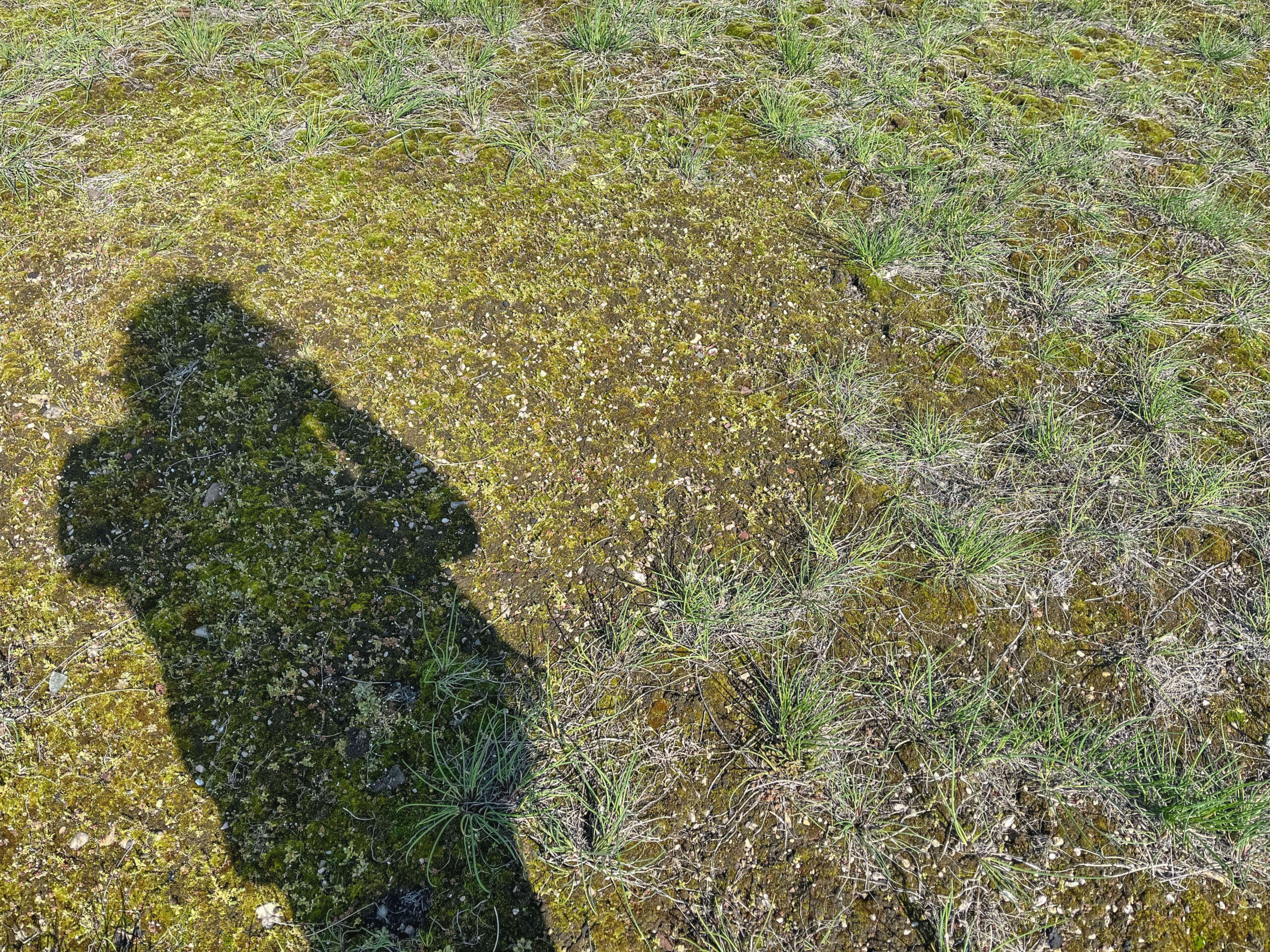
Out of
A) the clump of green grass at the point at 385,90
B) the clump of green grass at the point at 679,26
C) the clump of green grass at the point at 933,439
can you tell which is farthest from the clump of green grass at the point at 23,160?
the clump of green grass at the point at 933,439

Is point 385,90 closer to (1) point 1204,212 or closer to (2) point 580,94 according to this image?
(2) point 580,94

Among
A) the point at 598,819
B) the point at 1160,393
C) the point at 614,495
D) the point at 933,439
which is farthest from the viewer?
the point at 1160,393

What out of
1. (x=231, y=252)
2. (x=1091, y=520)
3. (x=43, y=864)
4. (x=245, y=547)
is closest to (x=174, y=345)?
(x=231, y=252)

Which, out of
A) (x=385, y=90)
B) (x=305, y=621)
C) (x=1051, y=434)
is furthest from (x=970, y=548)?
(x=385, y=90)

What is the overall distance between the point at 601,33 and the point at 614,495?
121 inches

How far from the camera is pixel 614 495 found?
284 centimetres

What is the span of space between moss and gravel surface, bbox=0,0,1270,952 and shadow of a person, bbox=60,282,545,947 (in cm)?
1

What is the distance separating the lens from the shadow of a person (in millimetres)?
2135

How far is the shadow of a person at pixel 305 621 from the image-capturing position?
213cm

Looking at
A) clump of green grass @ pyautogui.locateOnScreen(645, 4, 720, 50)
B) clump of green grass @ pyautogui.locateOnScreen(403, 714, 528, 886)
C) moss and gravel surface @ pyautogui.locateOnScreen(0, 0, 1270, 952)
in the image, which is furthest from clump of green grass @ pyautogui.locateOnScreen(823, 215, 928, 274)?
clump of green grass @ pyautogui.locateOnScreen(403, 714, 528, 886)

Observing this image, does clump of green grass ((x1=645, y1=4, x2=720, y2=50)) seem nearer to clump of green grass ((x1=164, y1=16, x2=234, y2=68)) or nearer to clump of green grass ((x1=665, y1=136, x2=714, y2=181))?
clump of green grass ((x1=665, y1=136, x2=714, y2=181))

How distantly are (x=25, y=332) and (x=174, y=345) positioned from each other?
0.59 m

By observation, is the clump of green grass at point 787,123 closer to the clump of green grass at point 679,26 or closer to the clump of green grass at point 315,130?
the clump of green grass at point 679,26

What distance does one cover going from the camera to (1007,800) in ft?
7.43
